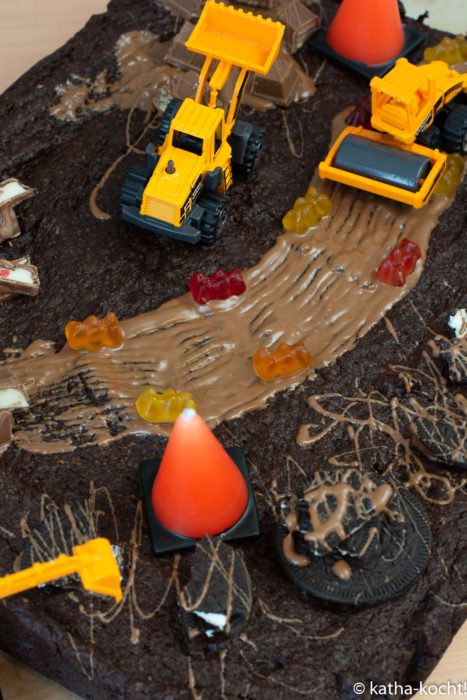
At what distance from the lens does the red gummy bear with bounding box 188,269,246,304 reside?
2404mm

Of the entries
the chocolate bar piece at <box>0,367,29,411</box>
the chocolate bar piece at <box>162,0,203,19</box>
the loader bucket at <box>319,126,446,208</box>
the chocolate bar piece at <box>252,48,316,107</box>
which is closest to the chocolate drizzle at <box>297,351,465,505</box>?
the loader bucket at <box>319,126,446,208</box>

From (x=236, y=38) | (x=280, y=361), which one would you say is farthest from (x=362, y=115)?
(x=280, y=361)

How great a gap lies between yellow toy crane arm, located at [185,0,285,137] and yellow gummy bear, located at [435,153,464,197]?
48 centimetres

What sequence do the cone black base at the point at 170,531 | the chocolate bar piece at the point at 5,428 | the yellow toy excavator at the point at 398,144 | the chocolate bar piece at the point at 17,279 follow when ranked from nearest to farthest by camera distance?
the cone black base at the point at 170,531 < the chocolate bar piece at the point at 5,428 < the chocolate bar piece at the point at 17,279 < the yellow toy excavator at the point at 398,144

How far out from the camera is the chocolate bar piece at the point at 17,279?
2.39 m

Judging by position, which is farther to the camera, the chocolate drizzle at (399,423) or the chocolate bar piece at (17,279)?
the chocolate bar piece at (17,279)

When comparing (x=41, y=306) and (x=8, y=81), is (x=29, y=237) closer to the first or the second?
(x=41, y=306)

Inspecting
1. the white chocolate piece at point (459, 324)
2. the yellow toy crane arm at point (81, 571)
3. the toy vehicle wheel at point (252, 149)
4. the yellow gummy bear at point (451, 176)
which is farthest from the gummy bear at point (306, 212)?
the yellow toy crane arm at point (81, 571)

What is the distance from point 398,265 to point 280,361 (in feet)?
1.18

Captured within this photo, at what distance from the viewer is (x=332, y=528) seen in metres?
1.92

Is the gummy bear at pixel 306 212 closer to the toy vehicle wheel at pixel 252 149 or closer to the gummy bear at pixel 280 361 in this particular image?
the toy vehicle wheel at pixel 252 149

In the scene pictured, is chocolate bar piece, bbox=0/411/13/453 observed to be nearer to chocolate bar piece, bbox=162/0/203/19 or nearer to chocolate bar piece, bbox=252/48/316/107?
chocolate bar piece, bbox=252/48/316/107

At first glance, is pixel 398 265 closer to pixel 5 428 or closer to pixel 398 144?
pixel 398 144

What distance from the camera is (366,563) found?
6.46ft
